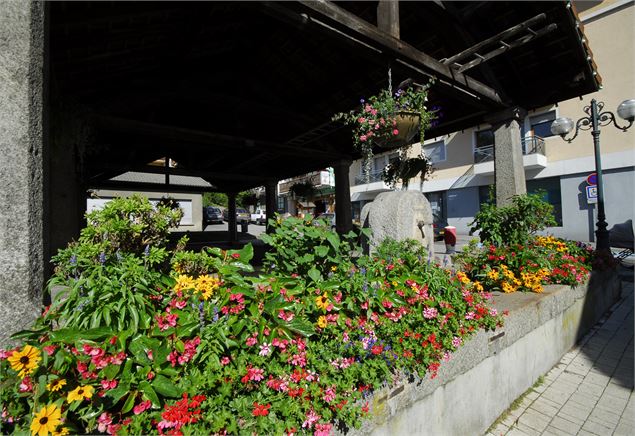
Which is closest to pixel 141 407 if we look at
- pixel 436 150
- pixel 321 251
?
pixel 321 251

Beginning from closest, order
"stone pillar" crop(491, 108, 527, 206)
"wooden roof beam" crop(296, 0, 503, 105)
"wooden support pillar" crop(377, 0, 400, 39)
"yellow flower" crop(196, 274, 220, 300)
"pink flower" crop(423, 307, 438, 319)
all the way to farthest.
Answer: "yellow flower" crop(196, 274, 220, 300) → "pink flower" crop(423, 307, 438, 319) → "wooden roof beam" crop(296, 0, 503, 105) → "wooden support pillar" crop(377, 0, 400, 39) → "stone pillar" crop(491, 108, 527, 206)

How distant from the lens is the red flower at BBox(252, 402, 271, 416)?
127cm

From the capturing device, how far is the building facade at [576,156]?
1223cm

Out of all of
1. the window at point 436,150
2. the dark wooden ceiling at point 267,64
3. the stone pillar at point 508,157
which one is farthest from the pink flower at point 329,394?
the window at point 436,150

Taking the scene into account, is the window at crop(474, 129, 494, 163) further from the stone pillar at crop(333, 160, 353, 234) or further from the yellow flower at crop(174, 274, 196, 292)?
the yellow flower at crop(174, 274, 196, 292)

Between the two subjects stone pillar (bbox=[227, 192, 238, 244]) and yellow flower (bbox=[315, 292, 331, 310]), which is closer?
yellow flower (bbox=[315, 292, 331, 310])

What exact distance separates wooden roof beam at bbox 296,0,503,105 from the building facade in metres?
4.90

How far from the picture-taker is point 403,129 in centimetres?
334

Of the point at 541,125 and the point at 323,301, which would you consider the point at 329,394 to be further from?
the point at 541,125

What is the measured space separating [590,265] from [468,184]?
13958mm

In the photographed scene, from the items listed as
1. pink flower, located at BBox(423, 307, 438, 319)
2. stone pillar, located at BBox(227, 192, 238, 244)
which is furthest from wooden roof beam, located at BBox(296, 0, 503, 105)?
stone pillar, located at BBox(227, 192, 238, 244)

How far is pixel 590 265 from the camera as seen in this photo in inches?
176

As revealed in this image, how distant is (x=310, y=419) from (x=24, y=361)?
1083mm

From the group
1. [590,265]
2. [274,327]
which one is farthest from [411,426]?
[590,265]
